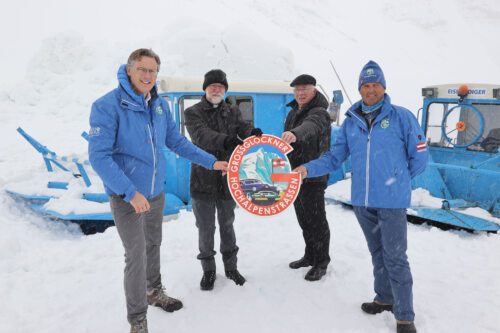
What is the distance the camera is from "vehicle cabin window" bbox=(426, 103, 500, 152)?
21.0 feet

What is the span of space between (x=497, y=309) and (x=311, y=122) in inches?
93.4

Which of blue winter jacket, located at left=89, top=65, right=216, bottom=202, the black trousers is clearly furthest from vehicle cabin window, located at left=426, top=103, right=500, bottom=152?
blue winter jacket, located at left=89, top=65, right=216, bottom=202

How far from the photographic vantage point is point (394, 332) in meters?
2.94

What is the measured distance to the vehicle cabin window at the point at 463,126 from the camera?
641 cm

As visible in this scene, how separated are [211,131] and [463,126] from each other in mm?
5290

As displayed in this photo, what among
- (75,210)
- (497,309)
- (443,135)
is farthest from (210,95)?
(443,135)

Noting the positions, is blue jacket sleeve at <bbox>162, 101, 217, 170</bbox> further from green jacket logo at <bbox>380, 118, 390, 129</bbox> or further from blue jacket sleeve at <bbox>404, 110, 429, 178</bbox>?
blue jacket sleeve at <bbox>404, 110, 429, 178</bbox>

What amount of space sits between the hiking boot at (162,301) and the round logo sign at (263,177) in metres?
1.04

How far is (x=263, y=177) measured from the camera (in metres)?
3.62

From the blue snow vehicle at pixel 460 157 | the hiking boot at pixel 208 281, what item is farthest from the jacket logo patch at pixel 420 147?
the blue snow vehicle at pixel 460 157

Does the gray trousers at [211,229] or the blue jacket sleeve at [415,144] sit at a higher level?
the blue jacket sleeve at [415,144]

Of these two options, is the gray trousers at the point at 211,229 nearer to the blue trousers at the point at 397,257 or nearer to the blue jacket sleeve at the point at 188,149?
the blue jacket sleeve at the point at 188,149

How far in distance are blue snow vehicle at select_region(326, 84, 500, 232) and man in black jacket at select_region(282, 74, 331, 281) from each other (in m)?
2.65

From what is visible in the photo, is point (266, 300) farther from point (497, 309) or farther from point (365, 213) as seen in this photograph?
point (497, 309)
